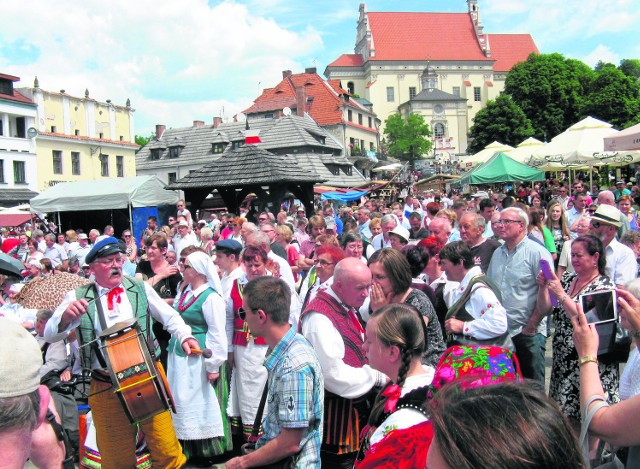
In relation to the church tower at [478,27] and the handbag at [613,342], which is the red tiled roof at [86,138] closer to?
the handbag at [613,342]

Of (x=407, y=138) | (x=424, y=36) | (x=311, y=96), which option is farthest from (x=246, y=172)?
(x=424, y=36)

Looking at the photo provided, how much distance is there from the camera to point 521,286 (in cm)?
522

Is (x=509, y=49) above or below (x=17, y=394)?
above

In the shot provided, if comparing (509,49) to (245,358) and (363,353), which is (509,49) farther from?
(363,353)

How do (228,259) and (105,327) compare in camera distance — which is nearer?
(105,327)

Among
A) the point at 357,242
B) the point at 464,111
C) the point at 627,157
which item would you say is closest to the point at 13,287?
the point at 357,242

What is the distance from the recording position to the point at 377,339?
8.53 ft

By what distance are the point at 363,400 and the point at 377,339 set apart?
1026mm

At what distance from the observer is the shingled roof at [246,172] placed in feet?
45.9

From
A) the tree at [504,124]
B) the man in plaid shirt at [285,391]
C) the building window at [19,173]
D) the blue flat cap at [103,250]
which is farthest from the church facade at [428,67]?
the man in plaid shirt at [285,391]

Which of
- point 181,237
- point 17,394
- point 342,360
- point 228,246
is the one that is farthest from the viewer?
point 181,237

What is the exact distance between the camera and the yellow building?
4531cm

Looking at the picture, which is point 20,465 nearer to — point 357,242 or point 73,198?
point 357,242

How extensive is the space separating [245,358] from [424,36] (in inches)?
4246
